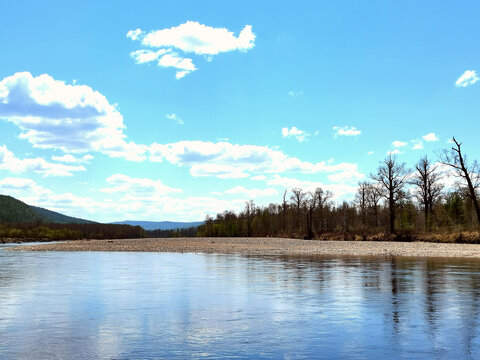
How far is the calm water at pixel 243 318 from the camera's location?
920 centimetres

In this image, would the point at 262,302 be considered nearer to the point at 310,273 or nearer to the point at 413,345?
the point at 413,345

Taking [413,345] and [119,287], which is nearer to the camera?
[413,345]

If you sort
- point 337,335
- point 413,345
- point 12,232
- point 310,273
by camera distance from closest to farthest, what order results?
1. point 413,345
2. point 337,335
3. point 310,273
4. point 12,232

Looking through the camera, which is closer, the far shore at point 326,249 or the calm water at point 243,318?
the calm water at point 243,318

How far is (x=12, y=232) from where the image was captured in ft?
628

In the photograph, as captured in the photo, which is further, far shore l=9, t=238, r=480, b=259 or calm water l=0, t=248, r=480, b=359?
far shore l=9, t=238, r=480, b=259

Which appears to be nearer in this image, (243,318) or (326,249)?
(243,318)

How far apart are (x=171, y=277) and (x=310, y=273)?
7.46 m

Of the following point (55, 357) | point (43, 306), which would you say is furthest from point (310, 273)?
point (55, 357)

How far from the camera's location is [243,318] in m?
12.6

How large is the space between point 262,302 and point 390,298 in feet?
14.7

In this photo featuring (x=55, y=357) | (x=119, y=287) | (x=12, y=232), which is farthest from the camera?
(x=12, y=232)

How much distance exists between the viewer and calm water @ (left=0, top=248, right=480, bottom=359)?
920cm

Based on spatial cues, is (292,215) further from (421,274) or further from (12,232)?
(421,274)
